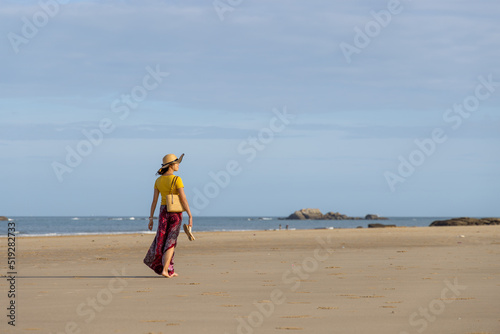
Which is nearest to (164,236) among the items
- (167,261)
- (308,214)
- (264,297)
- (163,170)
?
(167,261)

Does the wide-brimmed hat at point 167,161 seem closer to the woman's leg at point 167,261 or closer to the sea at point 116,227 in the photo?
the woman's leg at point 167,261

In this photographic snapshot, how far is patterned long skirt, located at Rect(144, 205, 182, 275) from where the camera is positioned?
11508mm

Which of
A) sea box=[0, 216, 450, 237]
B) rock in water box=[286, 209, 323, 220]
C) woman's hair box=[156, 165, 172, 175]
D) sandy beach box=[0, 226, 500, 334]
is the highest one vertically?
rock in water box=[286, 209, 323, 220]

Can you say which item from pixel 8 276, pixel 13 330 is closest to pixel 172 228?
pixel 8 276

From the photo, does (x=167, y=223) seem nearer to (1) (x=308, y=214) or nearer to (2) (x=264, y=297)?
(2) (x=264, y=297)

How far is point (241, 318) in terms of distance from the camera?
7031 mm

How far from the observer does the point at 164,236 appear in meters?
11.5

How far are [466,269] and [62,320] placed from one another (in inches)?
312

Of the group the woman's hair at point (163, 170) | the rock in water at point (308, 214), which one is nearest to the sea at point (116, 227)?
the woman's hair at point (163, 170)

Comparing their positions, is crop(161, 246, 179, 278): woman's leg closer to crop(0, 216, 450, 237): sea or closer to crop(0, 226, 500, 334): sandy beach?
crop(0, 226, 500, 334): sandy beach

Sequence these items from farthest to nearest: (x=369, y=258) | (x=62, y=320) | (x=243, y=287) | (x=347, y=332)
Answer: (x=369, y=258) → (x=243, y=287) → (x=62, y=320) → (x=347, y=332)

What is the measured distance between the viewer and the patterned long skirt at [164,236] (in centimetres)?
1151

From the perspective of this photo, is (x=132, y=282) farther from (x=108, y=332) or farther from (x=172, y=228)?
(x=108, y=332)

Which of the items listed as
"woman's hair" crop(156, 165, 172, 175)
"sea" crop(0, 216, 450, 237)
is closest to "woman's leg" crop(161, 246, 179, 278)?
"woman's hair" crop(156, 165, 172, 175)
